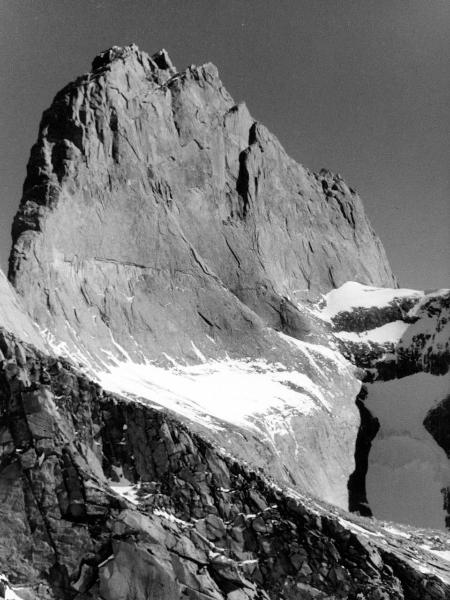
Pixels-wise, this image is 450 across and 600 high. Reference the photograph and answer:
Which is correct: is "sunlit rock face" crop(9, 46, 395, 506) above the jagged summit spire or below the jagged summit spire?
below

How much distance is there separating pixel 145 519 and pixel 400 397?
2497 inches

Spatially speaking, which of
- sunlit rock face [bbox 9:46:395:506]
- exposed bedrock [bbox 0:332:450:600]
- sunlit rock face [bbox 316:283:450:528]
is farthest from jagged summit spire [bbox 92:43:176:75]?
exposed bedrock [bbox 0:332:450:600]

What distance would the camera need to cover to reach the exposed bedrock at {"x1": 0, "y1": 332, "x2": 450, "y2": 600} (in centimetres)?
3073

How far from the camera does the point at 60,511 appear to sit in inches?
1261

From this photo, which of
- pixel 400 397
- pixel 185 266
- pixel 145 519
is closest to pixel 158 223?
pixel 185 266

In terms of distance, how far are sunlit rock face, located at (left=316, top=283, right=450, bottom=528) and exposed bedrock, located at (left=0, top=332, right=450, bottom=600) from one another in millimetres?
41613

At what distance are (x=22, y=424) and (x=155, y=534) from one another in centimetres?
693

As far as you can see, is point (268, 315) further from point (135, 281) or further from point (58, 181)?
point (58, 181)

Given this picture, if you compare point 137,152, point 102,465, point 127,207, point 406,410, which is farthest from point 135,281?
point 102,465

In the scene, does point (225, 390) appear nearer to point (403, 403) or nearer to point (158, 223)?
point (158, 223)

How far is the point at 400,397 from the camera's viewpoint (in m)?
91.7

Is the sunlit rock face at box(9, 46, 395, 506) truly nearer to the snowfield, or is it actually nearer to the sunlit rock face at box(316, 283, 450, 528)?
the snowfield

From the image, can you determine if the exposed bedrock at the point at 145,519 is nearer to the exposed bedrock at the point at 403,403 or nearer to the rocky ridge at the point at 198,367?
the rocky ridge at the point at 198,367

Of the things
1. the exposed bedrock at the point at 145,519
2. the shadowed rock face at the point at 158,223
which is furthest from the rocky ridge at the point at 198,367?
the shadowed rock face at the point at 158,223
